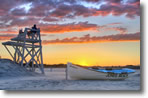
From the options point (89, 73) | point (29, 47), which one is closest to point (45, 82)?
point (89, 73)

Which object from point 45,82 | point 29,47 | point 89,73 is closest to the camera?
point 45,82

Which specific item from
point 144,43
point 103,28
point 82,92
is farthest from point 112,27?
point 82,92

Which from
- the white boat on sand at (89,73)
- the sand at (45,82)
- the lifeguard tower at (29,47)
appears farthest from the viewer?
the lifeguard tower at (29,47)

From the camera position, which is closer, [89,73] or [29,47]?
[89,73]

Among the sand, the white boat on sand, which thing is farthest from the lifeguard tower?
the white boat on sand

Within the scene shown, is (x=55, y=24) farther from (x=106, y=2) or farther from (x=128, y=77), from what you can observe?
(x=128, y=77)

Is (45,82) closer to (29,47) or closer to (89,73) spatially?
(89,73)

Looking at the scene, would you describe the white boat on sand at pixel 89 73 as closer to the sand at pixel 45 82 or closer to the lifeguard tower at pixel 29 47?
the sand at pixel 45 82

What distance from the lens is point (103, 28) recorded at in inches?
315

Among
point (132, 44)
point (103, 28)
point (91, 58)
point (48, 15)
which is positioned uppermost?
point (48, 15)

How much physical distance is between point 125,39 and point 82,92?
254cm

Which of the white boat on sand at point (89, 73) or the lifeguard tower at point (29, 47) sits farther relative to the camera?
the lifeguard tower at point (29, 47)

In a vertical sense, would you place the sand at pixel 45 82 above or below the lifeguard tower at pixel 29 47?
below

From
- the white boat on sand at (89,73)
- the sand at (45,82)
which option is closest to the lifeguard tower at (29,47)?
the sand at (45,82)
